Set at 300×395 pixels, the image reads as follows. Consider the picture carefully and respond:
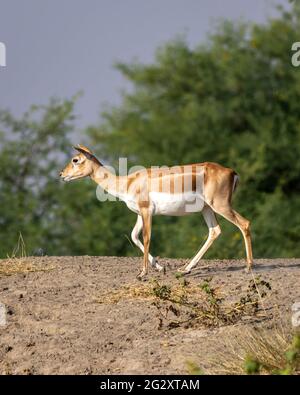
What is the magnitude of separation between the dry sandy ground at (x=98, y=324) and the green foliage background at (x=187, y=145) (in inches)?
354

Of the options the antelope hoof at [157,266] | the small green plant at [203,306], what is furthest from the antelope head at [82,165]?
the small green plant at [203,306]

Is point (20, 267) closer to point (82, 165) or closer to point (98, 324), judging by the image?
point (82, 165)

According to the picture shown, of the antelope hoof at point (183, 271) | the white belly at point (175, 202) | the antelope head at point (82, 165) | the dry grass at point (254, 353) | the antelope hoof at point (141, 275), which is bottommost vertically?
the dry grass at point (254, 353)

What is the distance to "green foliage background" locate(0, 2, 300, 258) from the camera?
24984mm

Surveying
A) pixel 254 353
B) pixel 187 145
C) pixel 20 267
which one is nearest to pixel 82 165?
pixel 20 267

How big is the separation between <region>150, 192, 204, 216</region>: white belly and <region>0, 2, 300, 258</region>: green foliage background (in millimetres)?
8486

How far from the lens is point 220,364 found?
8.80 meters

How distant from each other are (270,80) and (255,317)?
2215 cm

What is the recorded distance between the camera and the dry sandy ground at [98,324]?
30.4ft

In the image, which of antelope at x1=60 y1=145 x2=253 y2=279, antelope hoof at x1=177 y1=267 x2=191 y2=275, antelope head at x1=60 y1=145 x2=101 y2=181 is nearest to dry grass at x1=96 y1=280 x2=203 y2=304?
antelope hoof at x1=177 y1=267 x2=191 y2=275

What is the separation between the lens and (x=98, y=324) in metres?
10.2

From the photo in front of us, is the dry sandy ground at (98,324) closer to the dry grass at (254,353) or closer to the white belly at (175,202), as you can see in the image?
the dry grass at (254,353)

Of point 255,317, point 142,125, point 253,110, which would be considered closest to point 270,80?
point 253,110
